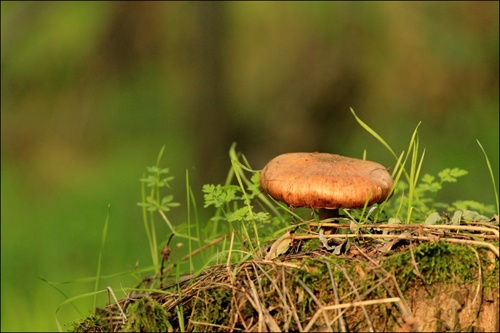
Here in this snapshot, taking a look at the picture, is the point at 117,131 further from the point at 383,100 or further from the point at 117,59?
the point at 383,100

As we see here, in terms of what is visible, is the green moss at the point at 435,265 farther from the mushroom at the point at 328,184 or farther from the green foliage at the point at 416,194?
the mushroom at the point at 328,184

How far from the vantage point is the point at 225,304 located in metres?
1.75

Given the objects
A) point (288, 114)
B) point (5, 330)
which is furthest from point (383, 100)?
point (5, 330)

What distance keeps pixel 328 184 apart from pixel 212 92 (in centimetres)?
403

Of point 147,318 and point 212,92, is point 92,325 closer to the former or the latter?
point 147,318

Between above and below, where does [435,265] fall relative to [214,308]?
above

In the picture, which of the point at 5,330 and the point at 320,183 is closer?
the point at 320,183

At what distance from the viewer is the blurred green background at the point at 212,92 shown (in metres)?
6.09

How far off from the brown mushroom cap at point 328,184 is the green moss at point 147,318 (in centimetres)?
57

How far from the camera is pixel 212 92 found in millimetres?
6027

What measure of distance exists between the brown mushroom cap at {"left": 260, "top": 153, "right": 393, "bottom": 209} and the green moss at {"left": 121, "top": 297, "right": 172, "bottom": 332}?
22.3 inches

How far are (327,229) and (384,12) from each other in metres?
5.70

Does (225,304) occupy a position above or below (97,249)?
above

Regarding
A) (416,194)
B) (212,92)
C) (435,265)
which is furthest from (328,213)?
(212,92)
